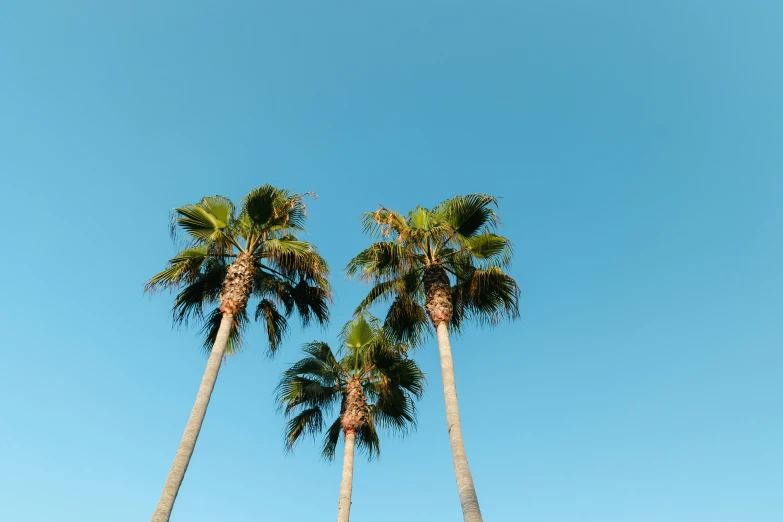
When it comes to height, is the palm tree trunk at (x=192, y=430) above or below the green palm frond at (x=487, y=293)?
below

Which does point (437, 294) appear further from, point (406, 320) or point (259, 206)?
point (259, 206)

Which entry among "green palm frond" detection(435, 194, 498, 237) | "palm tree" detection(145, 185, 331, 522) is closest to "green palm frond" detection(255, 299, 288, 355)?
"palm tree" detection(145, 185, 331, 522)

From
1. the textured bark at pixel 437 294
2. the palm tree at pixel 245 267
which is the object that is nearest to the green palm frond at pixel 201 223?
the palm tree at pixel 245 267

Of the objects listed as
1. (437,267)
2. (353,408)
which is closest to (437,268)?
(437,267)

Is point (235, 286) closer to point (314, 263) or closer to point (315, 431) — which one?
point (314, 263)

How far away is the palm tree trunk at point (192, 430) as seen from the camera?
35.5 ft

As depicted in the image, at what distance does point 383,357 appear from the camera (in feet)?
56.9

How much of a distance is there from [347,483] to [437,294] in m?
6.55

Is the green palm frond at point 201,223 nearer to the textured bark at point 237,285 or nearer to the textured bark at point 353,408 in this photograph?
the textured bark at point 237,285

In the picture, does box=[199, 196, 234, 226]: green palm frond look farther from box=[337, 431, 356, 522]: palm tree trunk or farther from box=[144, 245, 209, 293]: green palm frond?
box=[337, 431, 356, 522]: palm tree trunk

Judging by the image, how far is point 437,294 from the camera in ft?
47.3

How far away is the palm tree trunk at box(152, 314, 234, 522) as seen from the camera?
10.8m

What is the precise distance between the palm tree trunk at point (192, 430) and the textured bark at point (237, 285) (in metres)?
0.27

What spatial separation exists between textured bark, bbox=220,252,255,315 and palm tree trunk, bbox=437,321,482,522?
4.90 meters
